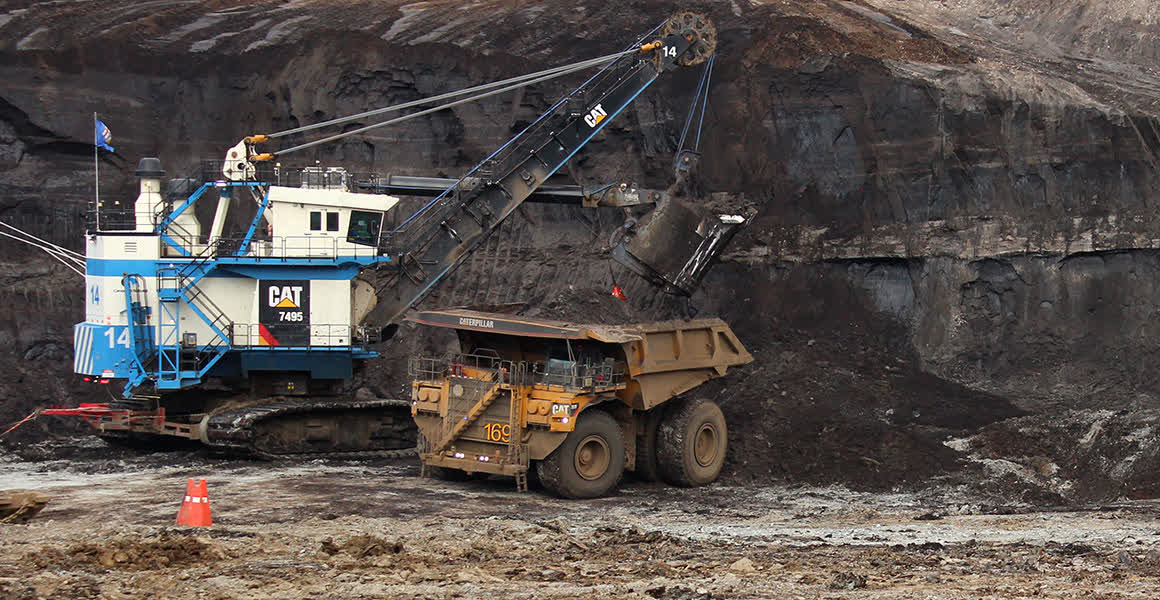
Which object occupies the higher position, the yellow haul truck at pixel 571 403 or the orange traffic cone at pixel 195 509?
the yellow haul truck at pixel 571 403

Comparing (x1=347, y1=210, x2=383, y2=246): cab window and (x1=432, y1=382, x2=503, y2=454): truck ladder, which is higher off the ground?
(x1=347, y1=210, x2=383, y2=246): cab window

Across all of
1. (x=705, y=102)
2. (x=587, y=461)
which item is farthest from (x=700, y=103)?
(x=587, y=461)

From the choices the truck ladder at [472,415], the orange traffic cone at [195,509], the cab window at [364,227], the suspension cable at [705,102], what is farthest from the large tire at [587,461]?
the suspension cable at [705,102]

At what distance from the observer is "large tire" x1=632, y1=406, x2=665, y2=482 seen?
18.2 metres

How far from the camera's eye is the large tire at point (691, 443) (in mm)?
17953

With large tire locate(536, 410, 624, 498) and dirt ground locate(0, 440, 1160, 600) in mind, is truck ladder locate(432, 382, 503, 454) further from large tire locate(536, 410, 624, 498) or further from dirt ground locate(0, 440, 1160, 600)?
large tire locate(536, 410, 624, 498)

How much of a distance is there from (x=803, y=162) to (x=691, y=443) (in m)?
8.16

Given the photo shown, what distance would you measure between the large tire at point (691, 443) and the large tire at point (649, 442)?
0.29 ft

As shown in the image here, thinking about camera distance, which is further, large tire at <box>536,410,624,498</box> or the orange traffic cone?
large tire at <box>536,410,624,498</box>

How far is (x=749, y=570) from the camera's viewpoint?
39.3 ft

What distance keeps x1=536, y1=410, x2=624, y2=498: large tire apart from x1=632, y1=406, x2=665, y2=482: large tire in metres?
0.72

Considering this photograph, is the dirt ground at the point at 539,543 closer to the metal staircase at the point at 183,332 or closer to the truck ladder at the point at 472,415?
the truck ladder at the point at 472,415

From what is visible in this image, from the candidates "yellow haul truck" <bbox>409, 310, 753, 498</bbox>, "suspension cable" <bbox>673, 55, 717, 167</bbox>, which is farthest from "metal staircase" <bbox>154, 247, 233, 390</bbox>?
"suspension cable" <bbox>673, 55, 717, 167</bbox>

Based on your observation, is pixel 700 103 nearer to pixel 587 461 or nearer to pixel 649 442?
pixel 649 442
